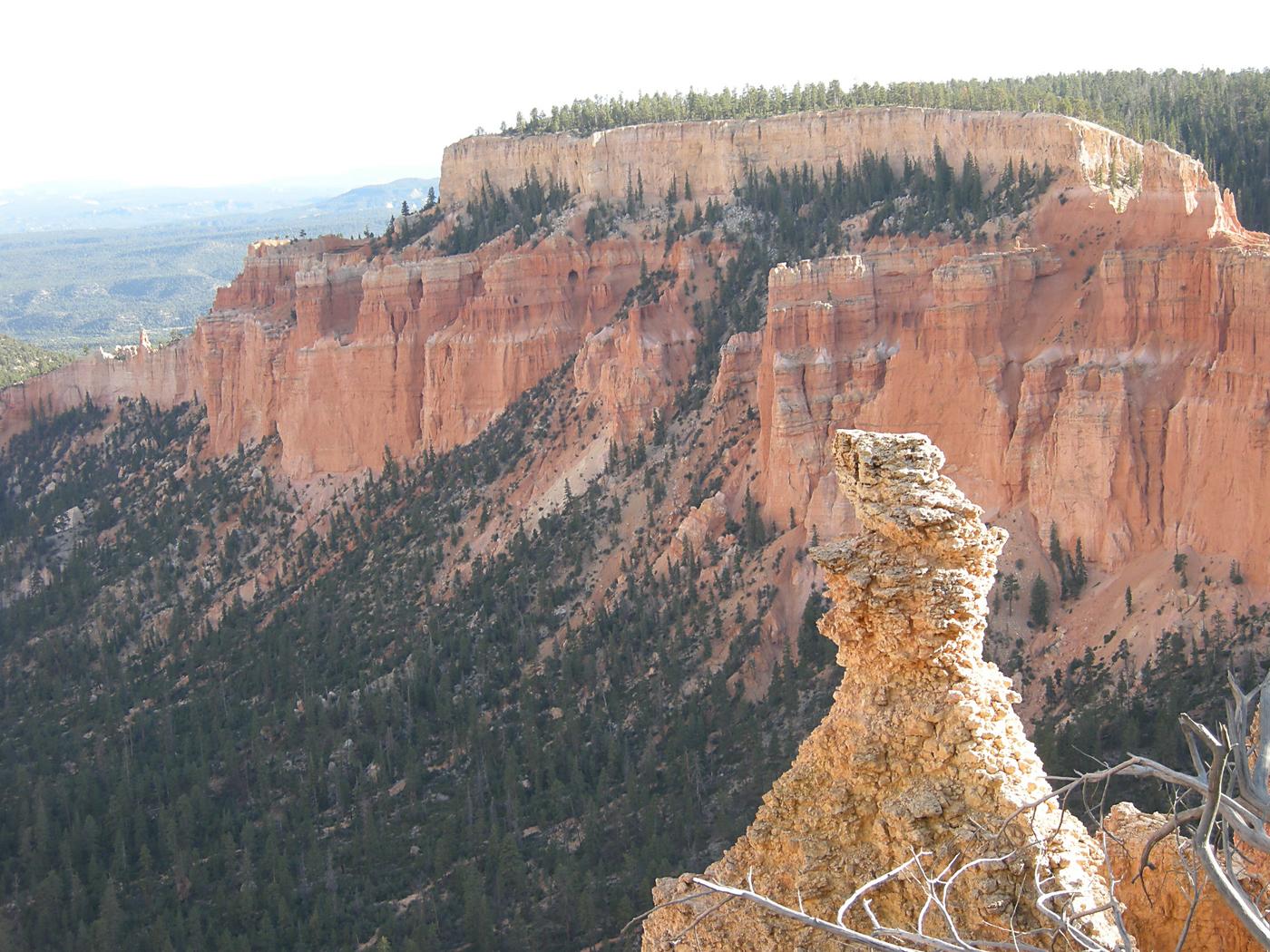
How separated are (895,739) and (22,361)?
144 m

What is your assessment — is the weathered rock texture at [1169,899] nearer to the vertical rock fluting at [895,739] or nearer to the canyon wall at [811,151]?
the vertical rock fluting at [895,739]

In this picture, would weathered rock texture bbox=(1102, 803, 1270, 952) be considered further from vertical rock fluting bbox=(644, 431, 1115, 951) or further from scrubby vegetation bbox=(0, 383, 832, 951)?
scrubby vegetation bbox=(0, 383, 832, 951)

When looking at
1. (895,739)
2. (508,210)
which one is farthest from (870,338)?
→ (895,739)

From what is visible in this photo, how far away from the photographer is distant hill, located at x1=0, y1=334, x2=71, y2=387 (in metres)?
128

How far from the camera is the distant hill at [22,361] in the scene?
128m

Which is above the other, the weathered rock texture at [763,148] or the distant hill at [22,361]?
the weathered rock texture at [763,148]

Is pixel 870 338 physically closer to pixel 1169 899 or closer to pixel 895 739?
pixel 1169 899

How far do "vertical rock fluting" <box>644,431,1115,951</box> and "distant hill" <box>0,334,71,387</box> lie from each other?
4411 inches

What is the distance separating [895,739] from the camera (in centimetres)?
1598

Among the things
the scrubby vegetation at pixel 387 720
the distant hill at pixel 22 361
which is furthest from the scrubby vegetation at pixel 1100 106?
the distant hill at pixel 22 361

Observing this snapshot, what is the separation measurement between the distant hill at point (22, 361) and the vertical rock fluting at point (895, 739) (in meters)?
112

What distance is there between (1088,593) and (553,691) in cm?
1946

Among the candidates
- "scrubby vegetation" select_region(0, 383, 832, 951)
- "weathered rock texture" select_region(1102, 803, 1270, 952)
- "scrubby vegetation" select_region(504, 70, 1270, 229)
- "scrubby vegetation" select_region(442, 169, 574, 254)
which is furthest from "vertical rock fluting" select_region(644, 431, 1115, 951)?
"scrubby vegetation" select_region(442, 169, 574, 254)

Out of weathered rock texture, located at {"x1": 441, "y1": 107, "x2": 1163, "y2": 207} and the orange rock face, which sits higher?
weathered rock texture, located at {"x1": 441, "y1": 107, "x2": 1163, "y2": 207}
